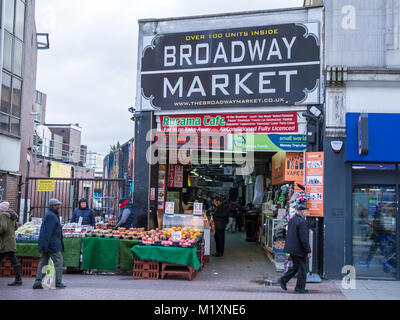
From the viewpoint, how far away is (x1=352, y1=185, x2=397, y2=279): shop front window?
35.6 feet

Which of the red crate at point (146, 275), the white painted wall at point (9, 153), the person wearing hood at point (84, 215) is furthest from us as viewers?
the white painted wall at point (9, 153)

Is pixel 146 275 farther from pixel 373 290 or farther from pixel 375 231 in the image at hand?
pixel 375 231

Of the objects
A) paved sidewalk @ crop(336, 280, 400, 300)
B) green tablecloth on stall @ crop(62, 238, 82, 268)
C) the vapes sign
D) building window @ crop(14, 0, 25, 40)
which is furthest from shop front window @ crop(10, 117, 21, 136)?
paved sidewalk @ crop(336, 280, 400, 300)

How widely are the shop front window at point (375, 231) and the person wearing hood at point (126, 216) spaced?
605cm

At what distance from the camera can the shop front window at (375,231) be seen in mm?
10844

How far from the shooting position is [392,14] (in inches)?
436

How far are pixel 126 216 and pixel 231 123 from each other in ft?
13.0

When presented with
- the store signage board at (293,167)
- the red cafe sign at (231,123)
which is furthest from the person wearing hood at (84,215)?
the store signage board at (293,167)

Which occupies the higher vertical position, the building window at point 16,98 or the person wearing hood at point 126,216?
the building window at point 16,98

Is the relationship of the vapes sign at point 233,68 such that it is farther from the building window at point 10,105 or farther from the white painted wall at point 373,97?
the building window at point 10,105

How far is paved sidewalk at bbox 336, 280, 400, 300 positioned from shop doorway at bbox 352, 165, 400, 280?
0.41m

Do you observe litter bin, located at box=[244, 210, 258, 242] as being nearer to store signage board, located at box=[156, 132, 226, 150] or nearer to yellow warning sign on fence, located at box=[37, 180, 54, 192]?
store signage board, located at box=[156, 132, 226, 150]

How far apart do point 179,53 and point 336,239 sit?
6787 mm

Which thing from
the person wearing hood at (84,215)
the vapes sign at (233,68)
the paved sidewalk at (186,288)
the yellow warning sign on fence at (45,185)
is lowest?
the paved sidewalk at (186,288)
